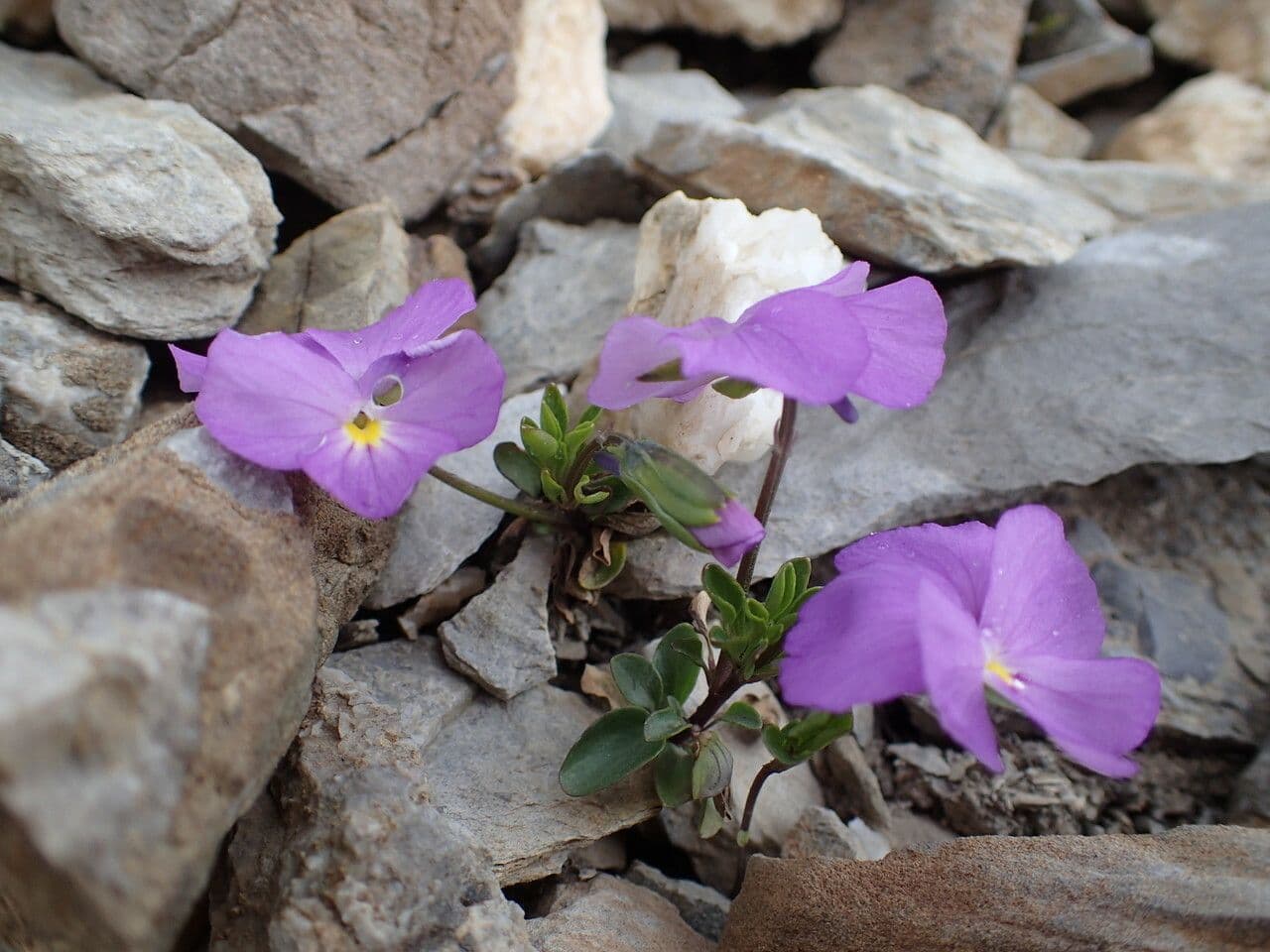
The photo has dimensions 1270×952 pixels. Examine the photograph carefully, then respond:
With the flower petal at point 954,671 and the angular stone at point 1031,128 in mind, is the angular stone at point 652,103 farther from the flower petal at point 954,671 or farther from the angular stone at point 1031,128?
the flower petal at point 954,671

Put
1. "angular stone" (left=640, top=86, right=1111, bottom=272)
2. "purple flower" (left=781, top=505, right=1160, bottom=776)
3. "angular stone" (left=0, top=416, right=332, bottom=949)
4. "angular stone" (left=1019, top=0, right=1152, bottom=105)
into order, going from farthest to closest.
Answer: "angular stone" (left=1019, top=0, right=1152, bottom=105) → "angular stone" (left=640, top=86, right=1111, bottom=272) → "purple flower" (left=781, top=505, right=1160, bottom=776) → "angular stone" (left=0, top=416, right=332, bottom=949)

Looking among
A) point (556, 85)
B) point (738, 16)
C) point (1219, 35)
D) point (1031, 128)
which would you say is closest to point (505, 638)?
point (556, 85)

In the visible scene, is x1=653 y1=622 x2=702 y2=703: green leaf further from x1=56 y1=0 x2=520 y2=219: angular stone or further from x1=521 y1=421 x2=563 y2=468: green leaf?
x1=56 y1=0 x2=520 y2=219: angular stone

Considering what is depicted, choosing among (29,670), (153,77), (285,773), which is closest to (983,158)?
(153,77)

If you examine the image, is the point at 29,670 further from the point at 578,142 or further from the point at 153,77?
the point at 578,142

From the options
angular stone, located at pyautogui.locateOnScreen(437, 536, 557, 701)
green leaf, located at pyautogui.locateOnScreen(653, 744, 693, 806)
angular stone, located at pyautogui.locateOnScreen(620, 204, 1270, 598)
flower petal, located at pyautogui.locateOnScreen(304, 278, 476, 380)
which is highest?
flower petal, located at pyautogui.locateOnScreen(304, 278, 476, 380)

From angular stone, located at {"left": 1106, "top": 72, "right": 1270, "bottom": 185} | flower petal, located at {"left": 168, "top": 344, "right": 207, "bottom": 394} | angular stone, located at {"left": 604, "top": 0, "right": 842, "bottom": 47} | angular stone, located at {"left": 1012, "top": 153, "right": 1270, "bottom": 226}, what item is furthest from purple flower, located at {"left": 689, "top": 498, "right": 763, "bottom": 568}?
angular stone, located at {"left": 1106, "top": 72, "right": 1270, "bottom": 185}
